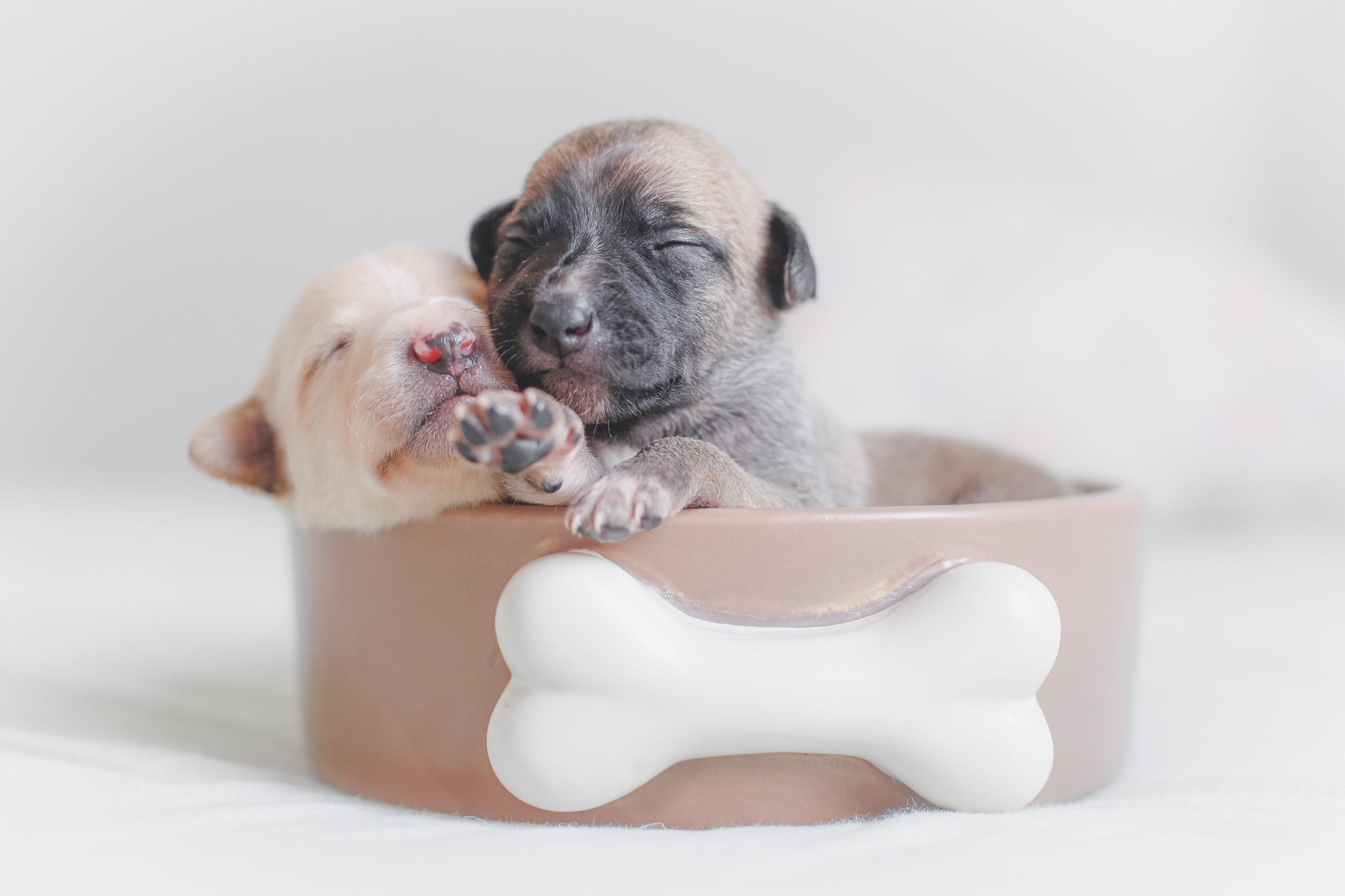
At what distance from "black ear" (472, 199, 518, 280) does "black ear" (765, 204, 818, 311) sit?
56 centimetres

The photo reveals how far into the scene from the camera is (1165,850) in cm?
182

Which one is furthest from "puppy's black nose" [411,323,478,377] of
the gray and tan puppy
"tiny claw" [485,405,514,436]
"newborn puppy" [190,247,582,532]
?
"tiny claw" [485,405,514,436]

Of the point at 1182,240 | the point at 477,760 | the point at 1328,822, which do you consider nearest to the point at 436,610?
the point at 477,760

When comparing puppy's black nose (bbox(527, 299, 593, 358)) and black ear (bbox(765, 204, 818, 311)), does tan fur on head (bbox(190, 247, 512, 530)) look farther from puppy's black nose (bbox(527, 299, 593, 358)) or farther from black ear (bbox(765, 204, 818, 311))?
black ear (bbox(765, 204, 818, 311))

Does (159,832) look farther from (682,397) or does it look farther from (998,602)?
(998,602)

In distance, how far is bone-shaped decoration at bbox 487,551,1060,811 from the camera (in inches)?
70.1

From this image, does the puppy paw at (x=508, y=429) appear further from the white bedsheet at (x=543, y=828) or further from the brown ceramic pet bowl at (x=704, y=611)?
the white bedsheet at (x=543, y=828)

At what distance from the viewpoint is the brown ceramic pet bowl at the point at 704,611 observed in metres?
1.82

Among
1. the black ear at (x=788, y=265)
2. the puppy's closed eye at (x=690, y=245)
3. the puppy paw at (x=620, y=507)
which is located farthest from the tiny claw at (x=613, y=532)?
the black ear at (x=788, y=265)

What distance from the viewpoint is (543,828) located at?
1.89m

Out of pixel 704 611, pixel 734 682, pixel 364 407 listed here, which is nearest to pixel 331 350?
pixel 364 407

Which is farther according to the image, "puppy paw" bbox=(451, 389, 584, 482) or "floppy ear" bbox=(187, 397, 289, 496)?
"floppy ear" bbox=(187, 397, 289, 496)

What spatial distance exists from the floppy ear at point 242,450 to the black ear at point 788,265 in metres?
1.08

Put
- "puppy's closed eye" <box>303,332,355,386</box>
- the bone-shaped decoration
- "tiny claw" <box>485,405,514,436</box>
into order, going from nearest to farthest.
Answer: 1. "tiny claw" <box>485,405,514,436</box>
2. the bone-shaped decoration
3. "puppy's closed eye" <box>303,332,355,386</box>
